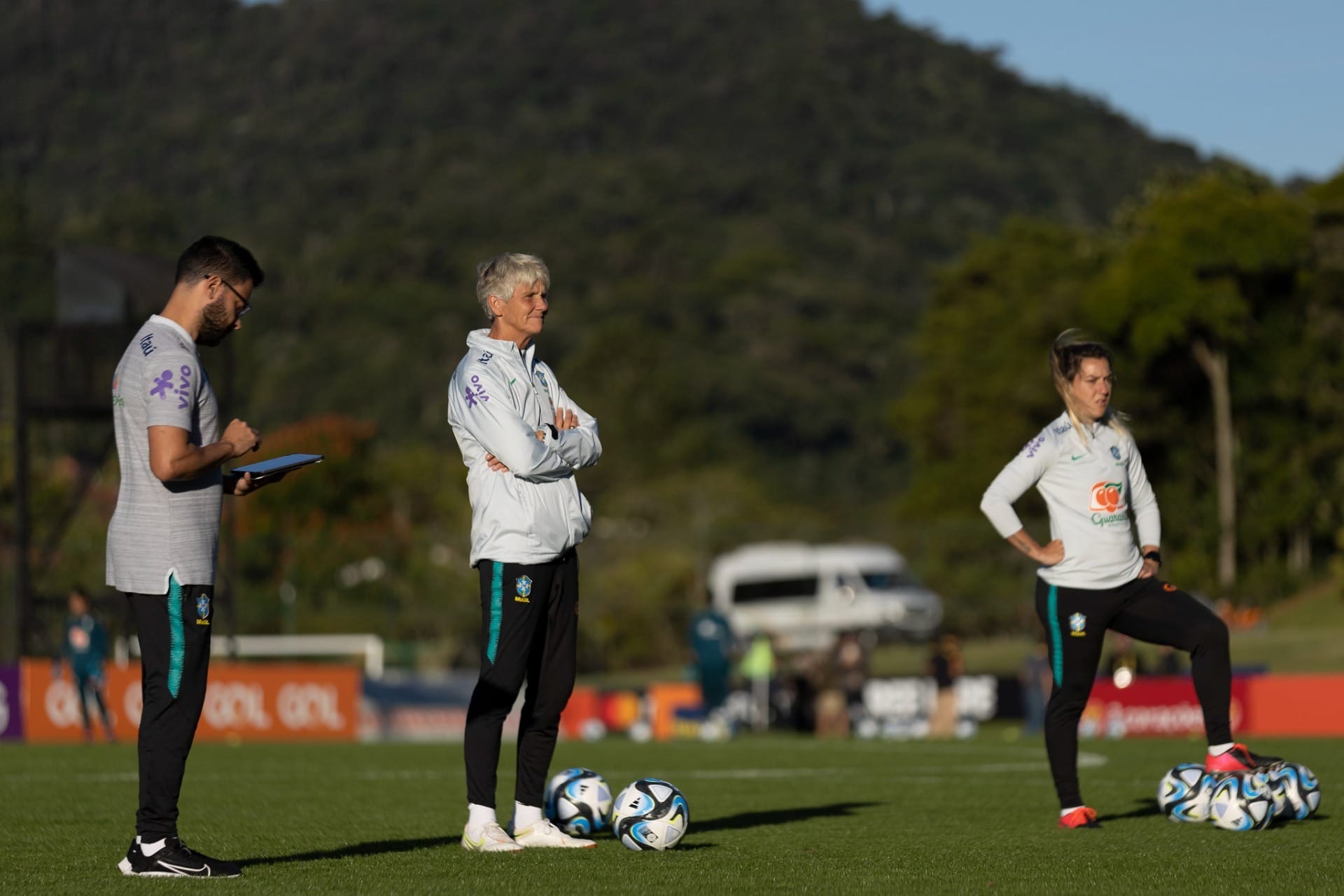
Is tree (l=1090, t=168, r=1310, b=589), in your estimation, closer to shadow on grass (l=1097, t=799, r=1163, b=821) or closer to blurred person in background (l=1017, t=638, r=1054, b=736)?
blurred person in background (l=1017, t=638, r=1054, b=736)

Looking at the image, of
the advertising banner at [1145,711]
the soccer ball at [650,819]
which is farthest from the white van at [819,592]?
the soccer ball at [650,819]

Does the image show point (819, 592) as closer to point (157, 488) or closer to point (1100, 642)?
point (1100, 642)

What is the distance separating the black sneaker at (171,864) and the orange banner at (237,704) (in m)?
17.0

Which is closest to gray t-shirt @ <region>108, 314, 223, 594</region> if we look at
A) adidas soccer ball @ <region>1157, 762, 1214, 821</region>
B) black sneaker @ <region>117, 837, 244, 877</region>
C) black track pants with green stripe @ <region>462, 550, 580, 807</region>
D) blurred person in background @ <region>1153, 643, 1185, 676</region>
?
black sneaker @ <region>117, 837, 244, 877</region>

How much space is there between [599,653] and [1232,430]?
61.4 ft

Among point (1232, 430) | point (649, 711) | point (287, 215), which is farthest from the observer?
point (287, 215)

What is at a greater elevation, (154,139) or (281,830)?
(154,139)

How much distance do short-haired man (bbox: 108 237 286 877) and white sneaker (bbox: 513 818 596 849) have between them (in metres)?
1.33

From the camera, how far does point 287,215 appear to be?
531ft

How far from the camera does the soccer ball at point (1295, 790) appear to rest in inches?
318

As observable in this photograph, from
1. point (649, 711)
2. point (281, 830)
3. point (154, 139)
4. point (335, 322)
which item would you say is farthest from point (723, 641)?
point (154, 139)

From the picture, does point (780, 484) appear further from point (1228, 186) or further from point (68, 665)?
point (68, 665)

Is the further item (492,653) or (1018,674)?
(1018,674)

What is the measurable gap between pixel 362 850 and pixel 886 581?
124 feet
